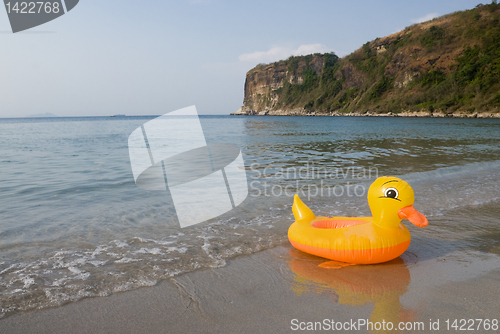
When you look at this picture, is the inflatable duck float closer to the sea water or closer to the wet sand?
the wet sand

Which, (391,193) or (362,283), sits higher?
(391,193)

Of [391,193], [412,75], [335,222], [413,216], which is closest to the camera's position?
[413,216]

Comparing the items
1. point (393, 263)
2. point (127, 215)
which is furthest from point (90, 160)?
point (393, 263)

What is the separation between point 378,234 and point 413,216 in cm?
41

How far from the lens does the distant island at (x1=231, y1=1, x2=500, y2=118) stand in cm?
6269

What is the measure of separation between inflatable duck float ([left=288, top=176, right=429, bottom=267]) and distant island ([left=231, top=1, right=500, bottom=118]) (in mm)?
64022

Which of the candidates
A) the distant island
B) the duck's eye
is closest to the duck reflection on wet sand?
the duck's eye

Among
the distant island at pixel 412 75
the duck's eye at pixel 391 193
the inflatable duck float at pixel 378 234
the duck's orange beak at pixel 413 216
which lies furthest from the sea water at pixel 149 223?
the distant island at pixel 412 75

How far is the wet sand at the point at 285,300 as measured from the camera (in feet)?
8.07

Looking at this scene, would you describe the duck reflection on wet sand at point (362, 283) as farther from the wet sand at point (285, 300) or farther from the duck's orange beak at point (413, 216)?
the duck's orange beak at point (413, 216)

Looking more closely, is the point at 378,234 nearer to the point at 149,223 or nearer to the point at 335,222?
the point at 335,222

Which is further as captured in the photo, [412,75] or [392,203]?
[412,75]

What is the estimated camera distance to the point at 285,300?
2.78 metres

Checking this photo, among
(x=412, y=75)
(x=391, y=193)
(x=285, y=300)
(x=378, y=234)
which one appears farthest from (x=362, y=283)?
(x=412, y=75)
